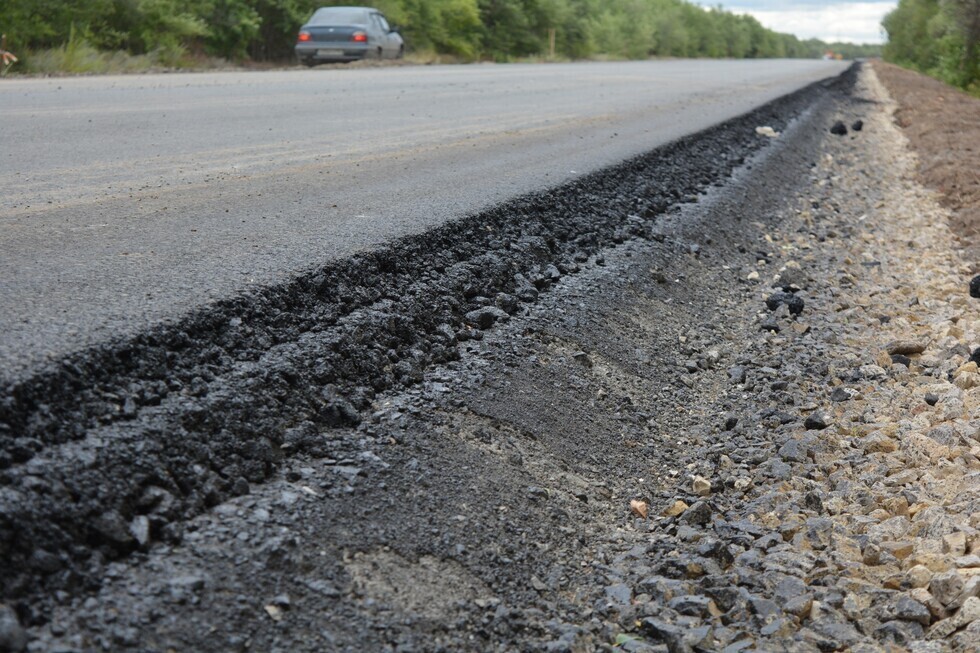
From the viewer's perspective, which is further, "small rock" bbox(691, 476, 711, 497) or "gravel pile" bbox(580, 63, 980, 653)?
"small rock" bbox(691, 476, 711, 497)

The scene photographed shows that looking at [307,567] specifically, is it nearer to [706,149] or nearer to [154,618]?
[154,618]

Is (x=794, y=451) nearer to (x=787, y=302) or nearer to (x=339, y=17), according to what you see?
(x=787, y=302)

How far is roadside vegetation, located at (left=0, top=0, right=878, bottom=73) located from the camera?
17203 millimetres

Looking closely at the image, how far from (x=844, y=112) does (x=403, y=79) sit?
31.2 ft

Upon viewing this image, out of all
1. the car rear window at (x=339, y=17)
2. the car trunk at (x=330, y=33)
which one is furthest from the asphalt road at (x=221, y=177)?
the car rear window at (x=339, y=17)

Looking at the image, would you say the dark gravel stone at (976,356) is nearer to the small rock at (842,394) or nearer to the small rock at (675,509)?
the small rock at (842,394)

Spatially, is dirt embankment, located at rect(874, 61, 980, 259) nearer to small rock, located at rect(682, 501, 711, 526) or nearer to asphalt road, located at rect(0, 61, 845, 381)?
asphalt road, located at rect(0, 61, 845, 381)

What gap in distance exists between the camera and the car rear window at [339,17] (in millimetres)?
22984

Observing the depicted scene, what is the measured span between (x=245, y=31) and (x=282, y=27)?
Answer: 198cm

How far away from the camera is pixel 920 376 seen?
15.5ft

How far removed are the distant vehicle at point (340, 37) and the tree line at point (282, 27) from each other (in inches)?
69.2

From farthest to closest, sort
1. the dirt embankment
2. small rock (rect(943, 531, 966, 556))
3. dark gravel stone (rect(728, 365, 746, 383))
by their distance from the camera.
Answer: the dirt embankment, dark gravel stone (rect(728, 365, 746, 383)), small rock (rect(943, 531, 966, 556))

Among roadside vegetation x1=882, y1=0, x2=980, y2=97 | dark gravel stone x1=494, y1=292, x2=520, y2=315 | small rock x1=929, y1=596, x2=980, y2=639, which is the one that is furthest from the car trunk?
small rock x1=929, y1=596, x2=980, y2=639

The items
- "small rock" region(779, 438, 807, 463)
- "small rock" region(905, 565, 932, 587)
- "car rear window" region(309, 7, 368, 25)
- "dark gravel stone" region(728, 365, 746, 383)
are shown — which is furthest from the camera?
"car rear window" region(309, 7, 368, 25)
